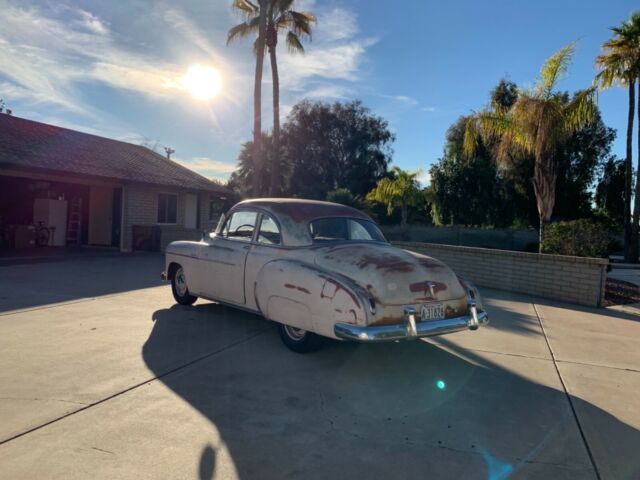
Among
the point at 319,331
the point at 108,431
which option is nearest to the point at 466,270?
the point at 319,331

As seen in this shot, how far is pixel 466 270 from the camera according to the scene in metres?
11.7

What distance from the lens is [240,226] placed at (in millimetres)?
6359

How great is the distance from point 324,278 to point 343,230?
1439 mm

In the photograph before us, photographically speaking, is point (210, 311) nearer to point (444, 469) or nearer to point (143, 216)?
point (444, 469)

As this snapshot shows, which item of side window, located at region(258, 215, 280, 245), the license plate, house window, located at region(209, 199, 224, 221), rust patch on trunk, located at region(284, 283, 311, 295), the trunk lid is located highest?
house window, located at region(209, 199, 224, 221)

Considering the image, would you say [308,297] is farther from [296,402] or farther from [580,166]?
[580,166]

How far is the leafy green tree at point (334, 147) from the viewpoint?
42281mm

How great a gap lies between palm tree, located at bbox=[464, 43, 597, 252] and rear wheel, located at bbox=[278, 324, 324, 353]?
9854mm

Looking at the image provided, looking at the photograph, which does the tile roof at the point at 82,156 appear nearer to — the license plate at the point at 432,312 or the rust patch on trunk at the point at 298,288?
the rust patch on trunk at the point at 298,288

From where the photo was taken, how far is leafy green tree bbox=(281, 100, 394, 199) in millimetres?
42281

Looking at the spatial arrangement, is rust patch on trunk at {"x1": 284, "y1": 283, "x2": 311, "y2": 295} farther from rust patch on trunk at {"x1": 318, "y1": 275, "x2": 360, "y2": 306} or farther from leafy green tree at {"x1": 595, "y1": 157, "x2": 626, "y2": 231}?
leafy green tree at {"x1": 595, "y1": 157, "x2": 626, "y2": 231}

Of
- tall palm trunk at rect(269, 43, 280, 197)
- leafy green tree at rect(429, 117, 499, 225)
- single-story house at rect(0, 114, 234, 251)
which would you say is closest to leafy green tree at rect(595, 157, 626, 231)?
leafy green tree at rect(429, 117, 499, 225)

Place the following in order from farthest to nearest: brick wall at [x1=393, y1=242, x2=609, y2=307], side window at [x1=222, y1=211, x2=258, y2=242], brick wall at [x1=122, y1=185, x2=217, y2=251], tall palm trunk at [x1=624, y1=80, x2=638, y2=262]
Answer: tall palm trunk at [x1=624, y1=80, x2=638, y2=262] < brick wall at [x1=122, y1=185, x2=217, y2=251] < brick wall at [x1=393, y1=242, x2=609, y2=307] < side window at [x1=222, y1=211, x2=258, y2=242]

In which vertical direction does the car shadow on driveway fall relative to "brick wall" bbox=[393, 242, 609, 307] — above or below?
below
